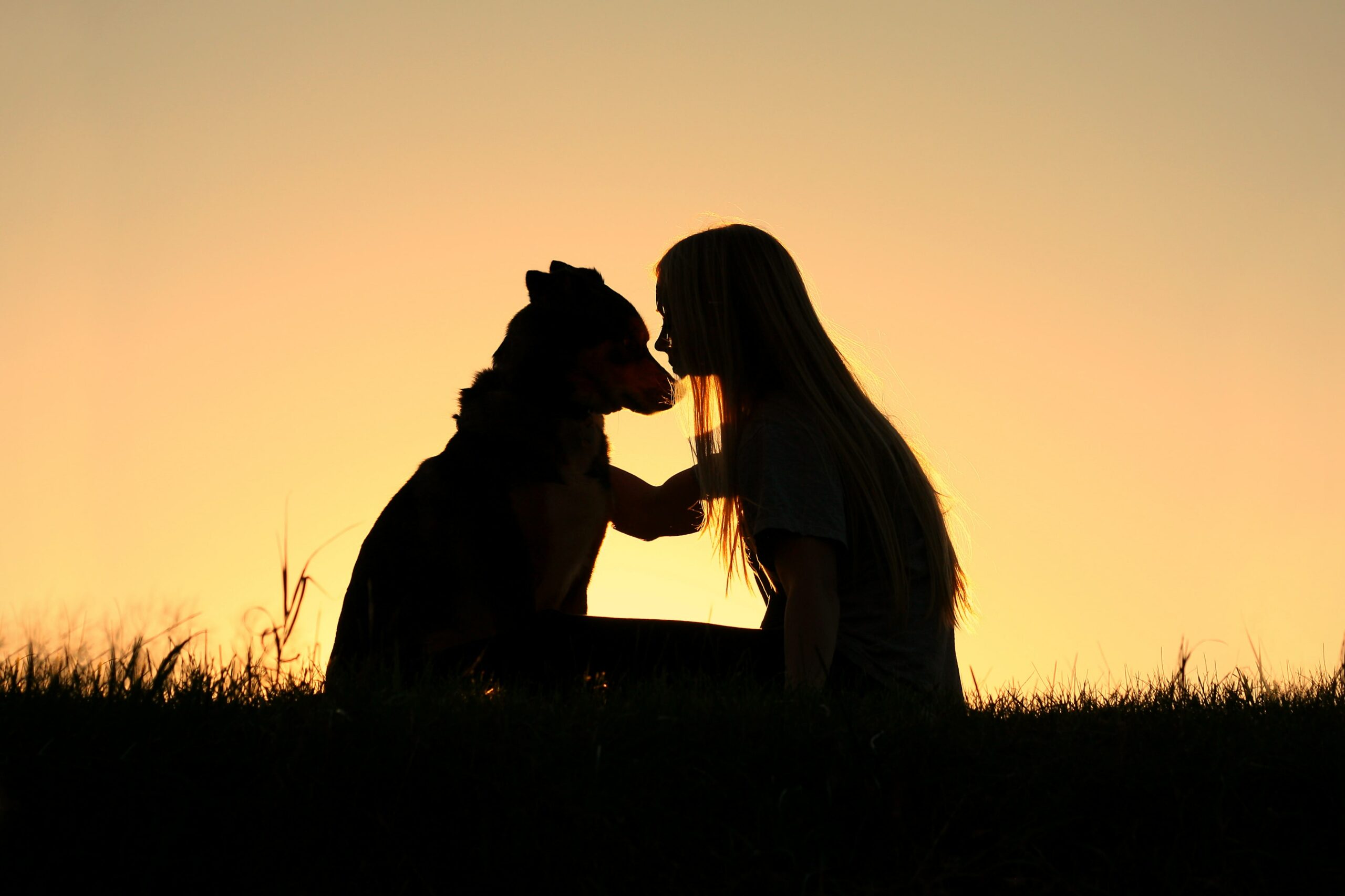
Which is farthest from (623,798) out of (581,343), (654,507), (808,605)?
(581,343)

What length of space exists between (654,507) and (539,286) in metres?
1.03

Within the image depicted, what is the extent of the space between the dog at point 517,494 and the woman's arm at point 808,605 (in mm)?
1163

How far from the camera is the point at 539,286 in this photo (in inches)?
182

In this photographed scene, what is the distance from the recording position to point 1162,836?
2025 mm

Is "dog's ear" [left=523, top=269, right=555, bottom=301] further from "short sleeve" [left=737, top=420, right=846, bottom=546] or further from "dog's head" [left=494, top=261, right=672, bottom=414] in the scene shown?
"short sleeve" [left=737, top=420, right=846, bottom=546]

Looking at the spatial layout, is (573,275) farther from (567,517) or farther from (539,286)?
(567,517)

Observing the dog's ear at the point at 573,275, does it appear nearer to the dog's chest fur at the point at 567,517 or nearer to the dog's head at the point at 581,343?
the dog's head at the point at 581,343

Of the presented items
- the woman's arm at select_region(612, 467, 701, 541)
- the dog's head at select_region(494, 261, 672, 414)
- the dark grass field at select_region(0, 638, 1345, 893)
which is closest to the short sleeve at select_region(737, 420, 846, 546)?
the dark grass field at select_region(0, 638, 1345, 893)

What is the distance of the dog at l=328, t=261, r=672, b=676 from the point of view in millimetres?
3898

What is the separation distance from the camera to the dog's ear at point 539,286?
4613 mm

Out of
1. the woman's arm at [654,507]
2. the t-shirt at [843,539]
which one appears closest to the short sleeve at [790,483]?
the t-shirt at [843,539]

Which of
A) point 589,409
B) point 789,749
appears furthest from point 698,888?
point 589,409

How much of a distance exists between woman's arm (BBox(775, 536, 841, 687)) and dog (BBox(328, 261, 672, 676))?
3.81ft

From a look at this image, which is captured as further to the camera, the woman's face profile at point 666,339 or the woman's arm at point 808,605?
the woman's face profile at point 666,339
